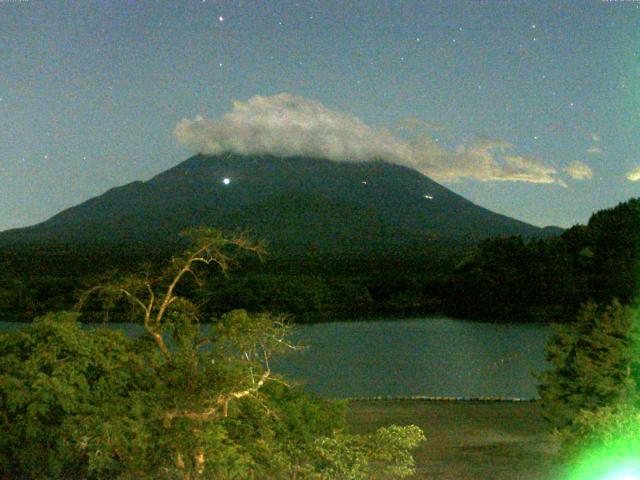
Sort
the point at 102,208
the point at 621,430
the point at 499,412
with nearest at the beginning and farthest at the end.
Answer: the point at 621,430 → the point at 499,412 → the point at 102,208

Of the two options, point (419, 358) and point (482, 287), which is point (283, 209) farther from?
point (419, 358)

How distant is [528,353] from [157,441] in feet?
84.1

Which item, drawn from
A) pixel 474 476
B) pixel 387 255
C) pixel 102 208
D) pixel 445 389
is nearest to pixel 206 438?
pixel 474 476

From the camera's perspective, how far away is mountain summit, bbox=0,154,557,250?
6291cm

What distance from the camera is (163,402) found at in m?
5.97

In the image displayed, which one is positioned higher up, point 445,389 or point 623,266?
point 623,266

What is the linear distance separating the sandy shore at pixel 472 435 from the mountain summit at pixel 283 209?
43665 millimetres

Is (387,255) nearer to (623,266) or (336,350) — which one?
(623,266)

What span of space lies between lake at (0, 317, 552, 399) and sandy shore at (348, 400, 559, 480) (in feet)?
6.10

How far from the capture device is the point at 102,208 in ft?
239

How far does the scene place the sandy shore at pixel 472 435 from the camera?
30.3 ft

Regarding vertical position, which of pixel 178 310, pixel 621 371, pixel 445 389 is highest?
pixel 178 310

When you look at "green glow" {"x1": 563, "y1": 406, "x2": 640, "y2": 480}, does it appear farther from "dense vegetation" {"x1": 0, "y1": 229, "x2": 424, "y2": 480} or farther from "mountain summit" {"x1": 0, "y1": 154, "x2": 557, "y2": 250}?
"mountain summit" {"x1": 0, "y1": 154, "x2": 557, "y2": 250}

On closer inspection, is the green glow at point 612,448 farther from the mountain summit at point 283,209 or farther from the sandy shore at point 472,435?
the mountain summit at point 283,209
